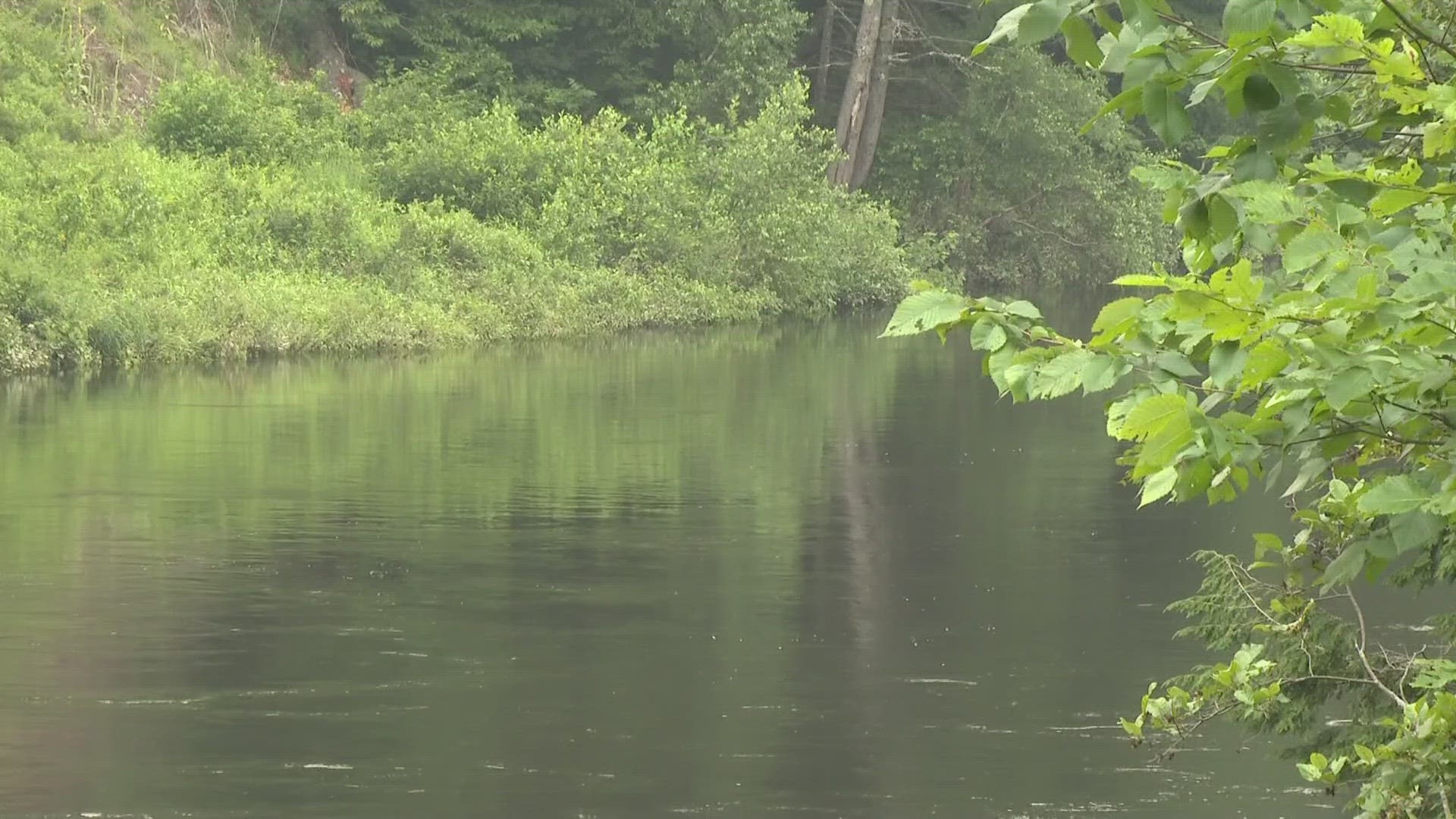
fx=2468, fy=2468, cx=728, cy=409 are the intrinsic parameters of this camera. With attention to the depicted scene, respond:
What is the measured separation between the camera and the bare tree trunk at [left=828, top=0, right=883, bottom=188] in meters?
55.0

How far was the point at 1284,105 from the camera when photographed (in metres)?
4.46

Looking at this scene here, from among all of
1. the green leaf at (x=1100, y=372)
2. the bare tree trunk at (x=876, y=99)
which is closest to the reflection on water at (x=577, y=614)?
the green leaf at (x=1100, y=372)

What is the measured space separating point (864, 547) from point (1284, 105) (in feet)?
45.3

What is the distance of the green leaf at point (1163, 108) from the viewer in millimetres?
4430

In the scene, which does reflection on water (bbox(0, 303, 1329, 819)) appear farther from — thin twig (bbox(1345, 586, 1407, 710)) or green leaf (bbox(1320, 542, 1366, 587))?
green leaf (bbox(1320, 542, 1366, 587))

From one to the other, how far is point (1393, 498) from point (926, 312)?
3.08 feet

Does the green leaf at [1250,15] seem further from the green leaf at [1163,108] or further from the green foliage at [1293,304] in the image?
the green leaf at [1163,108]

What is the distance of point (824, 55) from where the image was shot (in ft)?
193

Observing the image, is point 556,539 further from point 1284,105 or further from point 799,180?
point 799,180

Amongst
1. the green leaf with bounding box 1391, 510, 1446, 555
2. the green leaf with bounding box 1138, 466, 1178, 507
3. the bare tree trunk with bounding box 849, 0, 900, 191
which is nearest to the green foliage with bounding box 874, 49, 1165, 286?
the bare tree trunk with bounding box 849, 0, 900, 191

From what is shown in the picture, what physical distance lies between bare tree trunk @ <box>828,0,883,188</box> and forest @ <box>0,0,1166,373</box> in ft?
0.35

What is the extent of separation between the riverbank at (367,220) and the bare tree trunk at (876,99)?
2457mm

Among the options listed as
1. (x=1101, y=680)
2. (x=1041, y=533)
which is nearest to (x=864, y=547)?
(x=1041, y=533)

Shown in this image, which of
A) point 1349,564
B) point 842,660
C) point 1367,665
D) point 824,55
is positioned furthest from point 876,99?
point 1349,564
